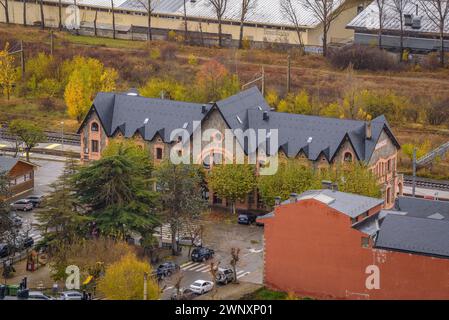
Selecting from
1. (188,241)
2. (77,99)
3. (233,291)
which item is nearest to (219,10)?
(77,99)

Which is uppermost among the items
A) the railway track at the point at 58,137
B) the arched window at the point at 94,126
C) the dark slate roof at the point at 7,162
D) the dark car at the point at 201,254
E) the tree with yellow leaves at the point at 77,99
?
the tree with yellow leaves at the point at 77,99

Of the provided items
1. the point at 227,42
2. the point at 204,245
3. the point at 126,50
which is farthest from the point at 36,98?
the point at 204,245

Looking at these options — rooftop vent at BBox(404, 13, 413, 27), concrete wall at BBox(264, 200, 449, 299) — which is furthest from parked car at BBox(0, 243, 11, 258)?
rooftop vent at BBox(404, 13, 413, 27)

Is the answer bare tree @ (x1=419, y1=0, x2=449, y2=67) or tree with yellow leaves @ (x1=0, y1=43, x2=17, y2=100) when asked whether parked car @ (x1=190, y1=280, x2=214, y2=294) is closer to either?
tree with yellow leaves @ (x1=0, y1=43, x2=17, y2=100)

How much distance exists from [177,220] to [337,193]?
27.5ft

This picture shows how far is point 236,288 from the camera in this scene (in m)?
57.8

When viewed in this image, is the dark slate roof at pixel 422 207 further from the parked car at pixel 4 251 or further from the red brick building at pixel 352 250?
the parked car at pixel 4 251

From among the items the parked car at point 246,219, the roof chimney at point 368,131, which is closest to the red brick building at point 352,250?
the parked car at point 246,219

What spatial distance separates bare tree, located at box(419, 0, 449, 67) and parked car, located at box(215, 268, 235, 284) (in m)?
45.5

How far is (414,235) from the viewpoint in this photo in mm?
53906

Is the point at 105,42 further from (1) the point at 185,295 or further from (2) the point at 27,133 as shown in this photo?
(1) the point at 185,295

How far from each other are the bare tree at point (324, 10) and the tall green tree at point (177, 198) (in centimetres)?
4105

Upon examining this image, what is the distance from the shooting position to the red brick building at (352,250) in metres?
53.4

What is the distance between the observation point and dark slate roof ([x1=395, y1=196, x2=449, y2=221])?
60409mm
